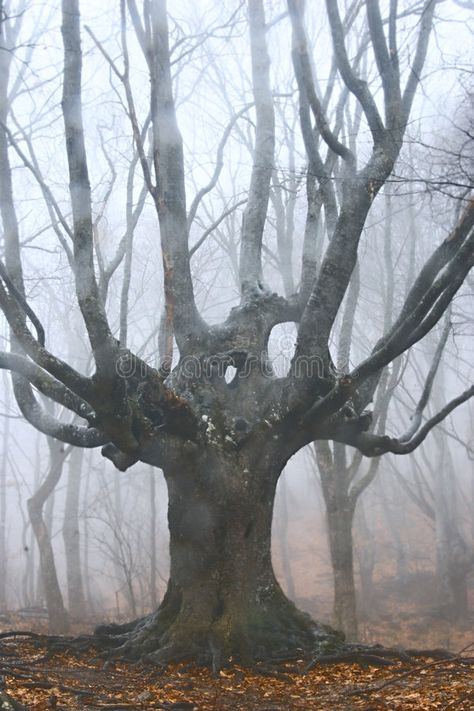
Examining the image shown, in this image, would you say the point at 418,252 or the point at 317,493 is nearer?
the point at 418,252

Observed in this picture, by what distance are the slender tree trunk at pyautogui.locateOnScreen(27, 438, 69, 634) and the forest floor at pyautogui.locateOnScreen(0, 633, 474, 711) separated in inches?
255

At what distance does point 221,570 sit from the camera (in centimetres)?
630

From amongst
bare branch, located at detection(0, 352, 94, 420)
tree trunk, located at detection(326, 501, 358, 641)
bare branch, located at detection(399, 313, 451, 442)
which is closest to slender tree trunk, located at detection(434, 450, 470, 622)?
tree trunk, located at detection(326, 501, 358, 641)

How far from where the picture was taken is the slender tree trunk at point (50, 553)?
12.3 m

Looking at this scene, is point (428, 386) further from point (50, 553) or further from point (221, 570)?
point (50, 553)

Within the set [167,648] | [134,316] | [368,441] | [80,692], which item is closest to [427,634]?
[368,441]

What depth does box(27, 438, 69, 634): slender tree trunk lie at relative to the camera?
12.3 metres

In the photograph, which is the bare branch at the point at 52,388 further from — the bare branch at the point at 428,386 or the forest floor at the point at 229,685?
the bare branch at the point at 428,386

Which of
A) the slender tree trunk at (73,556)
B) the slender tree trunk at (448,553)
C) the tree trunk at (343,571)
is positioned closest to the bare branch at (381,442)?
the tree trunk at (343,571)

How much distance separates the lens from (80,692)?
4.66 metres

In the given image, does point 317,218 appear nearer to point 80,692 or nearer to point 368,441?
point 368,441

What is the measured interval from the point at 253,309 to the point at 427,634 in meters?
10.0

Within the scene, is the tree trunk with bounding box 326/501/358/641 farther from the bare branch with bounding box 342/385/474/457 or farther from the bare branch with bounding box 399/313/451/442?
the bare branch with bounding box 342/385/474/457

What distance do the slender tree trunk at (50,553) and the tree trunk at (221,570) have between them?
20.8ft
